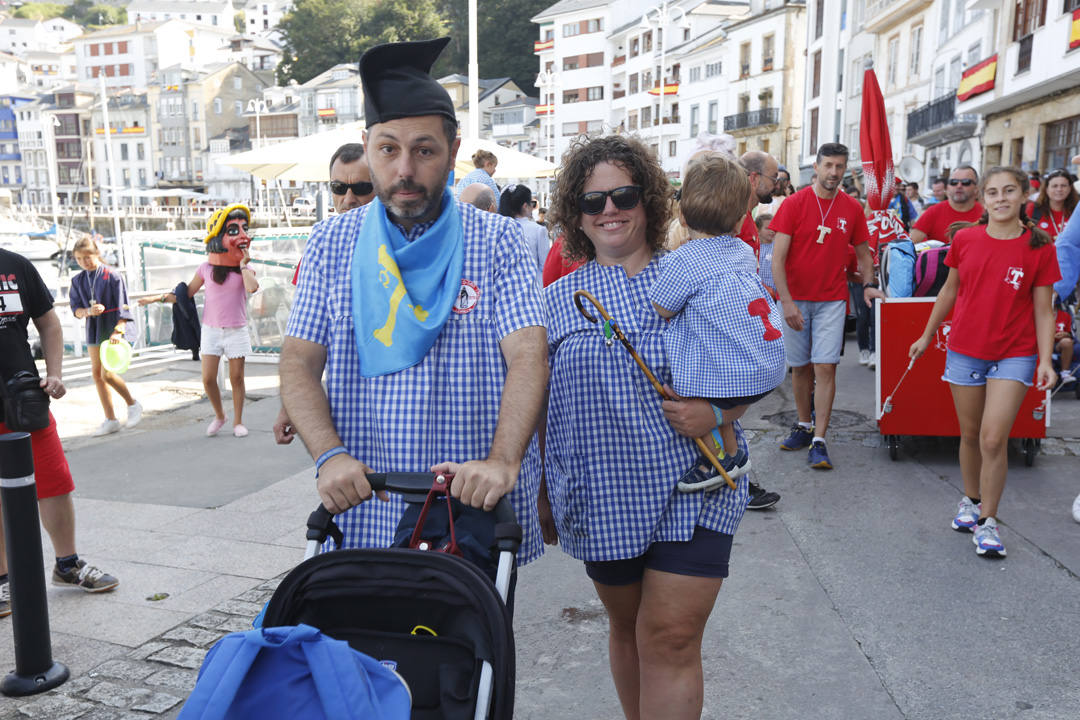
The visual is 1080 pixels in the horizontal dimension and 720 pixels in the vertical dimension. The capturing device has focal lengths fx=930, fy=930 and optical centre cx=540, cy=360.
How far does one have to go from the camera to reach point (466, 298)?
2227 mm

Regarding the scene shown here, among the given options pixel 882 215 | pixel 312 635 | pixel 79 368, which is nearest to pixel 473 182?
pixel 882 215

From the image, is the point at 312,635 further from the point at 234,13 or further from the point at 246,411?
the point at 234,13

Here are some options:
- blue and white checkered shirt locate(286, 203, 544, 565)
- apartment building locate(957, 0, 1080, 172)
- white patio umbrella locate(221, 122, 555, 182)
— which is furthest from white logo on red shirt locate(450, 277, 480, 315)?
apartment building locate(957, 0, 1080, 172)

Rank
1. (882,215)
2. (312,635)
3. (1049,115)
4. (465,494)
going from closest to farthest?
1. (312,635)
2. (465,494)
3. (882,215)
4. (1049,115)

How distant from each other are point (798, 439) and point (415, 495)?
545 cm

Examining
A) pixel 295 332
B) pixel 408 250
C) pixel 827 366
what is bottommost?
pixel 827 366

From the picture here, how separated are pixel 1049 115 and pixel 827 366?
793 inches

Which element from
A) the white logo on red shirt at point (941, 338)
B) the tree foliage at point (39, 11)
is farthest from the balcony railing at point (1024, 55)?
the tree foliage at point (39, 11)

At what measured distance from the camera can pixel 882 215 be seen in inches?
350

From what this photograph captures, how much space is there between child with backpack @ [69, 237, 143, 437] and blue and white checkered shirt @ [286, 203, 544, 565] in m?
7.02

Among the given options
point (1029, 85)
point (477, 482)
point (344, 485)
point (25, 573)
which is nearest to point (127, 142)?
point (1029, 85)

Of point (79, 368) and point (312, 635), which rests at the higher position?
point (312, 635)

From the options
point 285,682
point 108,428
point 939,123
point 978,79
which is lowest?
point 108,428

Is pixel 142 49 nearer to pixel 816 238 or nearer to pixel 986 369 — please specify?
pixel 816 238
